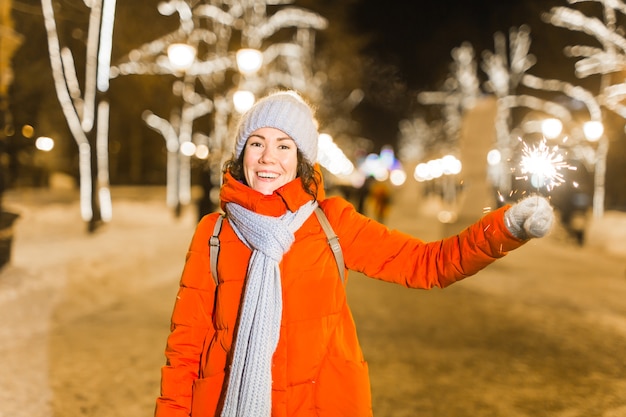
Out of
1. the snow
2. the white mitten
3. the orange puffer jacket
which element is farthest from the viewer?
the snow

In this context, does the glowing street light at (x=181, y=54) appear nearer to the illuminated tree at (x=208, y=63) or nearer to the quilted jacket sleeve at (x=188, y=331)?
the illuminated tree at (x=208, y=63)

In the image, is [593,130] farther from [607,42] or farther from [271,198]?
[271,198]

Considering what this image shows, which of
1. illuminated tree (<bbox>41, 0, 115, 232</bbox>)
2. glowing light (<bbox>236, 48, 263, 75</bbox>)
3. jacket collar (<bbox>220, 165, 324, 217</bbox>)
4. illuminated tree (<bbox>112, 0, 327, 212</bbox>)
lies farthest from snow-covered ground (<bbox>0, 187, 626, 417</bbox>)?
glowing light (<bbox>236, 48, 263, 75</bbox>)

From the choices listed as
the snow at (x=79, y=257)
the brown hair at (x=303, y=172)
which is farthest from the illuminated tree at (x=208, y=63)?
the brown hair at (x=303, y=172)

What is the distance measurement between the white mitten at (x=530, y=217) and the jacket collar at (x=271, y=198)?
31.3 inches

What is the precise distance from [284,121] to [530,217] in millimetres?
1057

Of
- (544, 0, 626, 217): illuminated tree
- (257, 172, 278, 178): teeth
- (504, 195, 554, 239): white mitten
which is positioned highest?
(544, 0, 626, 217): illuminated tree

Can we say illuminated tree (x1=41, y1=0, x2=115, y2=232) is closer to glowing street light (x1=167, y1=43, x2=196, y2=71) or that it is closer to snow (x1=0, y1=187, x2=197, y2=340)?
snow (x1=0, y1=187, x2=197, y2=340)

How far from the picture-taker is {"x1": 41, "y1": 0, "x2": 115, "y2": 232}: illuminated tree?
1216cm

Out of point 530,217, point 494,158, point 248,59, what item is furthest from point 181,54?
point 530,217

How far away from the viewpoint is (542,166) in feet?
7.73

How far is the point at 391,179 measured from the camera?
2406 inches

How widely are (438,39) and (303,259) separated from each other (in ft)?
113

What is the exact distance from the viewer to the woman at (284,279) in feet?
7.38
